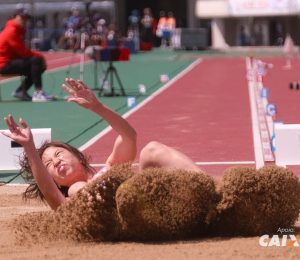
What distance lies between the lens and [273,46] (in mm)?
50438

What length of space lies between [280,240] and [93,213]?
1163 millimetres

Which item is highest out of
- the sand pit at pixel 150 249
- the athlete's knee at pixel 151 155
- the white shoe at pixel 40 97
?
the athlete's knee at pixel 151 155

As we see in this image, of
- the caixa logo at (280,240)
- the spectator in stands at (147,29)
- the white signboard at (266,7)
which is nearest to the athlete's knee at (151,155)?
the caixa logo at (280,240)

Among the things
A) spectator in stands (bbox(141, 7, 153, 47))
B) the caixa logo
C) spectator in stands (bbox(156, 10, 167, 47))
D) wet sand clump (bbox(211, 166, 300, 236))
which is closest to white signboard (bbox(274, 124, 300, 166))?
wet sand clump (bbox(211, 166, 300, 236))

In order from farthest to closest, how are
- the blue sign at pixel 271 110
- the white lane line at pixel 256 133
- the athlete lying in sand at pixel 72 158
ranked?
the blue sign at pixel 271 110, the white lane line at pixel 256 133, the athlete lying in sand at pixel 72 158

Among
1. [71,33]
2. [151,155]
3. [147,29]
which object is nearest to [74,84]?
[151,155]

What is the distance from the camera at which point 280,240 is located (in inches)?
257

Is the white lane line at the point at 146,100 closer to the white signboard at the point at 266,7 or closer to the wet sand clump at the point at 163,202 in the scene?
the wet sand clump at the point at 163,202

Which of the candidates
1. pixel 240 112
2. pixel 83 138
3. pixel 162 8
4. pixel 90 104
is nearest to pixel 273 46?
pixel 162 8

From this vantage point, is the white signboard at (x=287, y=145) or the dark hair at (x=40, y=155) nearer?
the dark hair at (x=40, y=155)

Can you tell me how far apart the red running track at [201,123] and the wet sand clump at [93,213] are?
138 inches

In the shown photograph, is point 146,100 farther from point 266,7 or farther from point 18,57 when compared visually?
point 266,7

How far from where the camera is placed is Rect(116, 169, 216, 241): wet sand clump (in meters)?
6.45

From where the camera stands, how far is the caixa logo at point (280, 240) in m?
6.40
